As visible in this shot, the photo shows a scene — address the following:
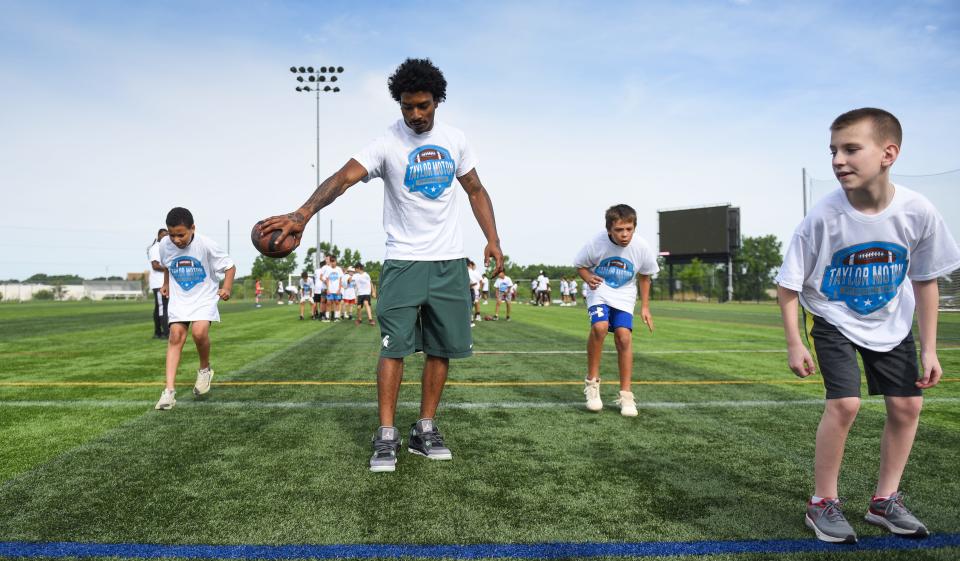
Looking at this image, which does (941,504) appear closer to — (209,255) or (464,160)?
(464,160)

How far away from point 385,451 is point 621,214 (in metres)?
2.72

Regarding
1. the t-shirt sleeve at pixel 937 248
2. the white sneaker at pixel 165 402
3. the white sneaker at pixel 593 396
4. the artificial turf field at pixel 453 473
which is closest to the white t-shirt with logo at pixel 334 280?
the artificial turf field at pixel 453 473

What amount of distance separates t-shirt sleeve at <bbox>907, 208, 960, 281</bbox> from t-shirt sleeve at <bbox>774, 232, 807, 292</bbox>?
431 millimetres

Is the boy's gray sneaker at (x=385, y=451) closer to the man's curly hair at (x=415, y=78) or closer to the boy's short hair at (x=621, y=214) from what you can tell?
the man's curly hair at (x=415, y=78)

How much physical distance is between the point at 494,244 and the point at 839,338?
6.69 ft

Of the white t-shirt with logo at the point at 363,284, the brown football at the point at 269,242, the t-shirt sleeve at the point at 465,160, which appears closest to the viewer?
the brown football at the point at 269,242

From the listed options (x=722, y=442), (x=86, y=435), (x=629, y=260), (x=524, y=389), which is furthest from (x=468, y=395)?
(x=86, y=435)

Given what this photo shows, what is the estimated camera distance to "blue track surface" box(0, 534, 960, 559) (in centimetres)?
219

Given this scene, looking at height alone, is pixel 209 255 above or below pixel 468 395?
above

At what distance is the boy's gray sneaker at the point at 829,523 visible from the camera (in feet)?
7.63

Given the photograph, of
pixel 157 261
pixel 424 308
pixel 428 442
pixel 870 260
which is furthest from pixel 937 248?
pixel 157 261

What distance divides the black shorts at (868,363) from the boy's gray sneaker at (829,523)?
0.44 meters

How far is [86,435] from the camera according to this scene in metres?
3.94

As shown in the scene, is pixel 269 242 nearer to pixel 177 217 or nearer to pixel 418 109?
pixel 418 109
